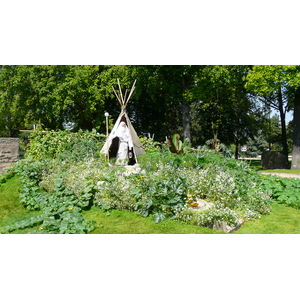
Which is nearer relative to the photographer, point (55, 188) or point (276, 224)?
point (276, 224)

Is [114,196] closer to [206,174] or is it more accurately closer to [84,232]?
[84,232]

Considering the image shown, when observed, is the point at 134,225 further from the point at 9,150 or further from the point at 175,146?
the point at 9,150

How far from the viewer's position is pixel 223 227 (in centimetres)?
501

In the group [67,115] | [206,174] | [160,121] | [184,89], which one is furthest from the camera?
[160,121]

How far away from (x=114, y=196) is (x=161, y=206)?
1.01 meters

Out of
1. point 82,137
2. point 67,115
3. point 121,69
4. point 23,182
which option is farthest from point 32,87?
point 23,182

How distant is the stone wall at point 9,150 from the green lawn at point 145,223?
9.44 ft

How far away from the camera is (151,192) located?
5434 mm

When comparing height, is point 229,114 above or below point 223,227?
above

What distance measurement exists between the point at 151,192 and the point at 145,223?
1.88 feet

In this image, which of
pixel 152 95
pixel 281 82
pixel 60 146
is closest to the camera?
pixel 60 146

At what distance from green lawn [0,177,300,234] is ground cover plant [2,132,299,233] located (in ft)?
0.38

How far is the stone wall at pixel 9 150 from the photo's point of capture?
8844mm

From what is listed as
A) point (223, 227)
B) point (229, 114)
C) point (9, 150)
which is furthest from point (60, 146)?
point (229, 114)
